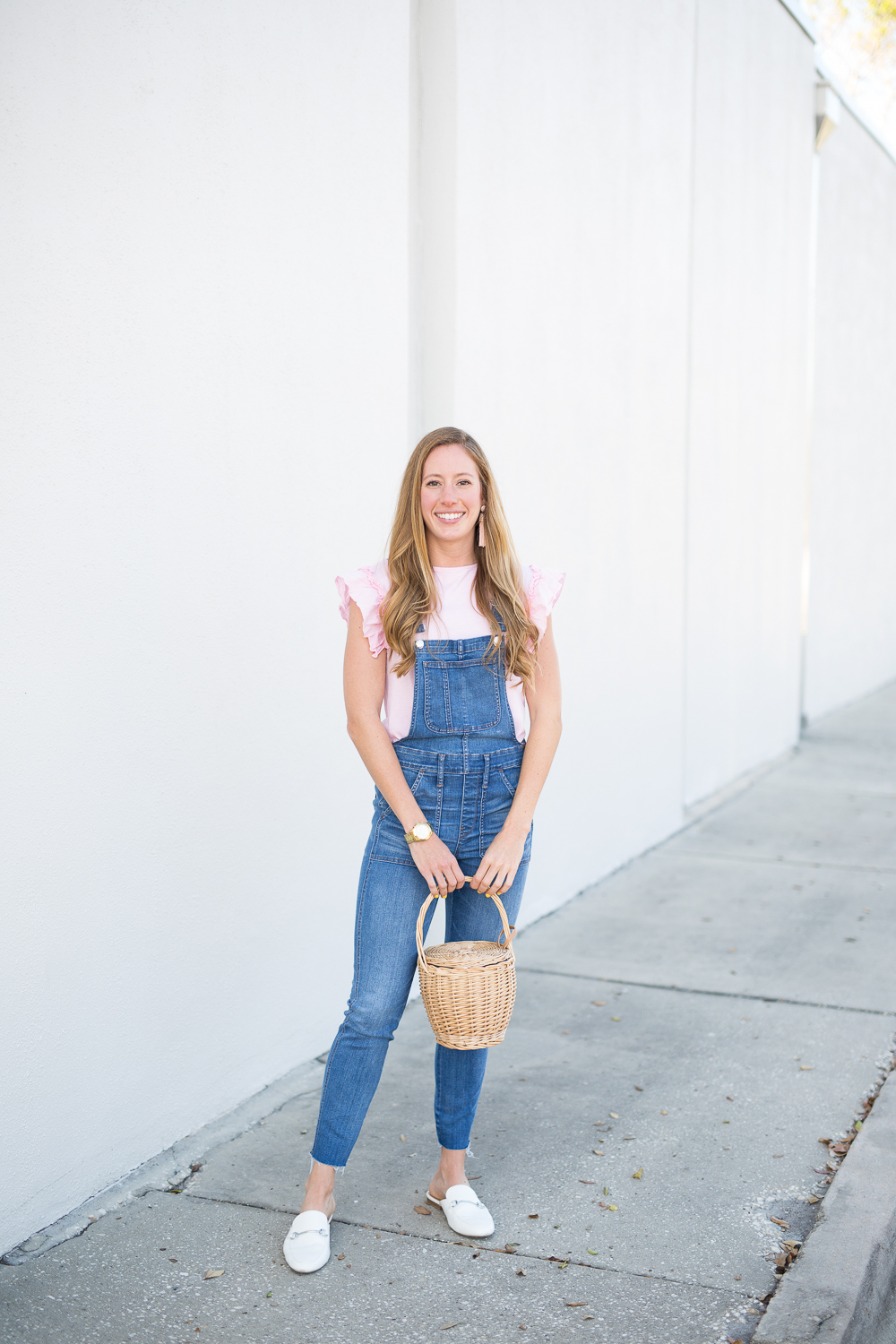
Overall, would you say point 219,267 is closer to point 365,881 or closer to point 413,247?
point 413,247

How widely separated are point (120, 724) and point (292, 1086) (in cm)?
138

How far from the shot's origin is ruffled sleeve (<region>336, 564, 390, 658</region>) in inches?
118

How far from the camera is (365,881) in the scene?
305cm

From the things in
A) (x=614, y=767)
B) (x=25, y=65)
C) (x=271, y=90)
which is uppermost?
(x=271, y=90)

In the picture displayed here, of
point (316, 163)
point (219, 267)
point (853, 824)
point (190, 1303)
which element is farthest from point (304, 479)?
point (853, 824)

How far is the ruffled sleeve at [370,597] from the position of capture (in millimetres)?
3002

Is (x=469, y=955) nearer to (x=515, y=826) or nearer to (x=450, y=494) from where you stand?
(x=515, y=826)

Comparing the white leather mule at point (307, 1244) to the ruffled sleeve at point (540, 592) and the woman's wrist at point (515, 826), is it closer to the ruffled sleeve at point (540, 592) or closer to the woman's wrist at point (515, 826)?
the woman's wrist at point (515, 826)

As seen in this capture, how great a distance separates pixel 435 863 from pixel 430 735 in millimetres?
290

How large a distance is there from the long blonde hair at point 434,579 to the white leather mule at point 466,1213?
127 cm

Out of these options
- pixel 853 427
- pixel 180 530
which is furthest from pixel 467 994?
pixel 853 427

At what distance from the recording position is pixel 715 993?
4.93 m

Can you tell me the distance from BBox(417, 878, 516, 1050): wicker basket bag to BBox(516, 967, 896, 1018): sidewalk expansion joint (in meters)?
2.17

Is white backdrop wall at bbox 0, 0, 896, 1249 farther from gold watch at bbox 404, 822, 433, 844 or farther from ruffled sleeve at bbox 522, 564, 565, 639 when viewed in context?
ruffled sleeve at bbox 522, 564, 565, 639
